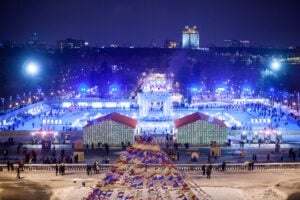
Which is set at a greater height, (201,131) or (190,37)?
(190,37)

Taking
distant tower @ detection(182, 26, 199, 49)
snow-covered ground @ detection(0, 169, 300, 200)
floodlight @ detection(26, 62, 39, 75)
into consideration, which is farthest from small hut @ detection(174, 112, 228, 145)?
distant tower @ detection(182, 26, 199, 49)

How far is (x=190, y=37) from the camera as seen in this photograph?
610ft

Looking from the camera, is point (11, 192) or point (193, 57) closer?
point (11, 192)

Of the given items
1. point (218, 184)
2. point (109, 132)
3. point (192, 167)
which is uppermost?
point (109, 132)

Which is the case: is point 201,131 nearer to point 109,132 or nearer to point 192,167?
point 109,132

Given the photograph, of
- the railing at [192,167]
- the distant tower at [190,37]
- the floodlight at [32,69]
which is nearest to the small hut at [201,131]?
the railing at [192,167]

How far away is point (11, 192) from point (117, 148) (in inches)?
Answer: 396

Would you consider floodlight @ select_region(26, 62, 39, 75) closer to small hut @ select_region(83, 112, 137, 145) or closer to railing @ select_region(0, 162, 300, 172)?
small hut @ select_region(83, 112, 137, 145)

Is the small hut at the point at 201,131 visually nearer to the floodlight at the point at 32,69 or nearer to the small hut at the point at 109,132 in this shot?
the small hut at the point at 109,132

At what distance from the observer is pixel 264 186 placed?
19.9m

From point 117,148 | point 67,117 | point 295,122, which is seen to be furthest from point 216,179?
point 67,117

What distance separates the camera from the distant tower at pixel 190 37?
606 ft

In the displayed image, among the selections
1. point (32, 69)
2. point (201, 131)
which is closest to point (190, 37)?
point (32, 69)

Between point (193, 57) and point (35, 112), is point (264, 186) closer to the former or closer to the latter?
point (35, 112)
